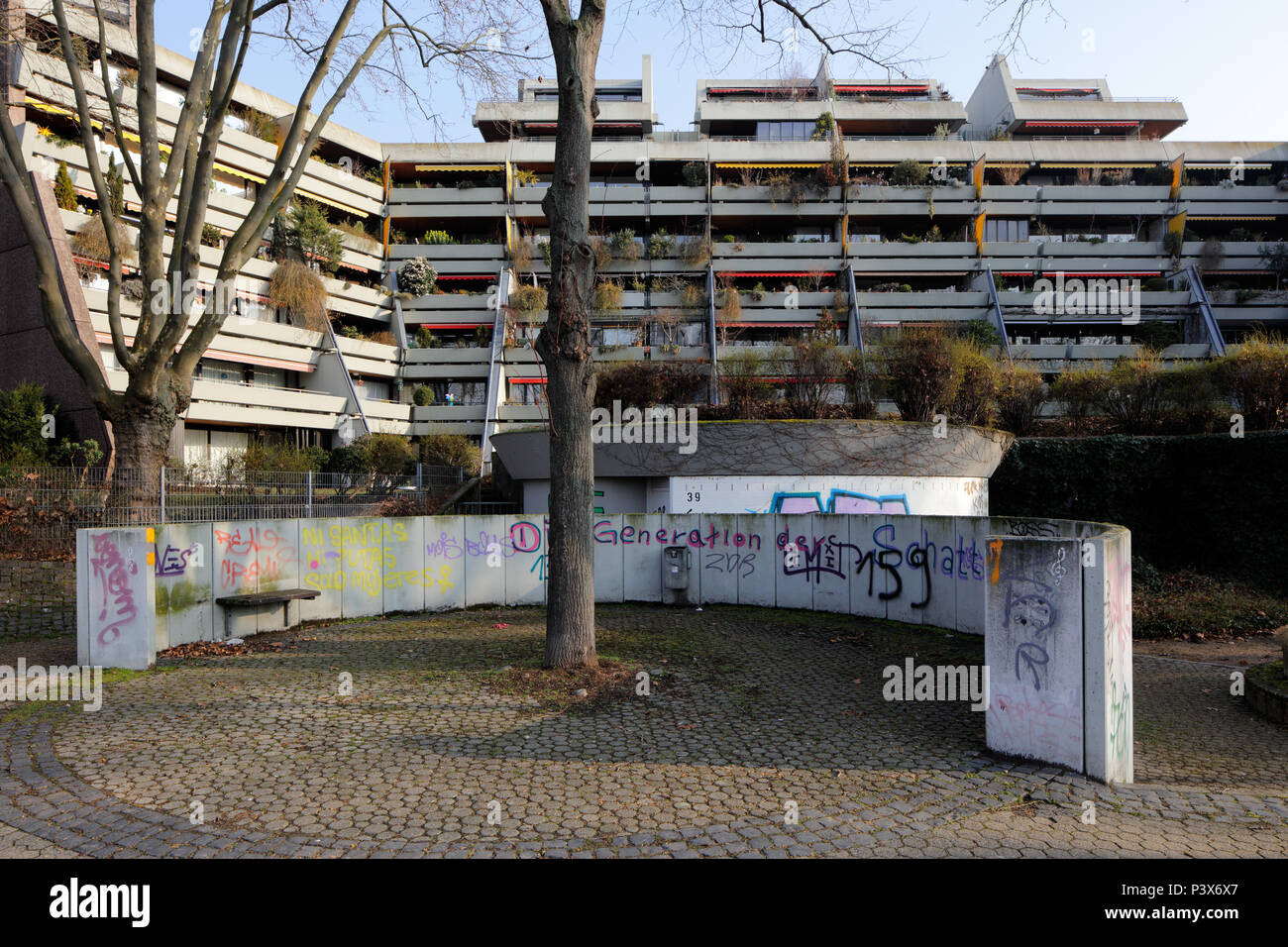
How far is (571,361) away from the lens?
24.9 ft

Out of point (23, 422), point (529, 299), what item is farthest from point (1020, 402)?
point (23, 422)

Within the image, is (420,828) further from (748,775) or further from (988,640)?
(988,640)

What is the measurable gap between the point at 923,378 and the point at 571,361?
10.4 m

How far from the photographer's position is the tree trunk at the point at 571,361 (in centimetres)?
746

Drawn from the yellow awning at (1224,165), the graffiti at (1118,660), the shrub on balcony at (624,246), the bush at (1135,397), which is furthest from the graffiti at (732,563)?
the yellow awning at (1224,165)

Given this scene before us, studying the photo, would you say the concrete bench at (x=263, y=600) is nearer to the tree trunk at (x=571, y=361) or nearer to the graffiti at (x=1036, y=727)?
the tree trunk at (x=571, y=361)

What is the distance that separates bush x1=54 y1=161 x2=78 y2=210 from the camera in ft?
76.2

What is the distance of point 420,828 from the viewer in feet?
13.5

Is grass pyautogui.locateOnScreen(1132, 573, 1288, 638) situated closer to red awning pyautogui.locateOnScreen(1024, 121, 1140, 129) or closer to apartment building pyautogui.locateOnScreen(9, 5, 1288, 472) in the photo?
apartment building pyautogui.locateOnScreen(9, 5, 1288, 472)

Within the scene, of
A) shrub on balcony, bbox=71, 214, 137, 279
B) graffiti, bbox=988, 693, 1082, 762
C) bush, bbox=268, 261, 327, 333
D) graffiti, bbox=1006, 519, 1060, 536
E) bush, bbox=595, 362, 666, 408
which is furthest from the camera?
bush, bbox=268, 261, 327, 333

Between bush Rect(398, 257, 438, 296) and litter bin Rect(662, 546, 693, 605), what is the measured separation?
2893 cm

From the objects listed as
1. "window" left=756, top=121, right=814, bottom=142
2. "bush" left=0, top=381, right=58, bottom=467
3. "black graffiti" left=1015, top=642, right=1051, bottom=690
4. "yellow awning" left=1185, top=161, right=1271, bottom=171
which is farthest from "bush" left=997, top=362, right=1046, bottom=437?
"yellow awning" left=1185, top=161, right=1271, bottom=171

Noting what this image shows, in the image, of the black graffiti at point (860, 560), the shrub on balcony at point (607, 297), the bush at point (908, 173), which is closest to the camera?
the black graffiti at point (860, 560)

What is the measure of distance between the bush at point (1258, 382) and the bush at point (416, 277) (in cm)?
3167
